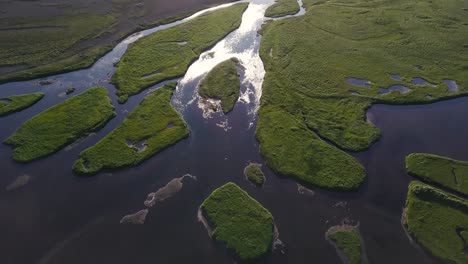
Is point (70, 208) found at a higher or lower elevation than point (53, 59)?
lower

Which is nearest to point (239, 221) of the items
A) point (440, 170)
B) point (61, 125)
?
point (440, 170)

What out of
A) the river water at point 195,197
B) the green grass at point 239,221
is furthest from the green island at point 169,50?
the green grass at point 239,221

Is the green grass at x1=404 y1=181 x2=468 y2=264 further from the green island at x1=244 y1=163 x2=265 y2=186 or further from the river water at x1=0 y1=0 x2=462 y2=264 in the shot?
the green island at x1=244 y1=163 x2=265 y2=186

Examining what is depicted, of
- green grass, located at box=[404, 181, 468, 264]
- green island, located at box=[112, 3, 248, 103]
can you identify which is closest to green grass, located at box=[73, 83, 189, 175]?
green island, located at box=[112, 3, 248, 103]

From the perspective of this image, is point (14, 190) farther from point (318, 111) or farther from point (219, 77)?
point (318, 111)

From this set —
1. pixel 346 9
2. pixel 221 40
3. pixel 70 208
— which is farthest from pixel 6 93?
pixel 346 9

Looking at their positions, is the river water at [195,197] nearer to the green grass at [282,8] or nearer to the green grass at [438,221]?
the green grass at [438,221]
